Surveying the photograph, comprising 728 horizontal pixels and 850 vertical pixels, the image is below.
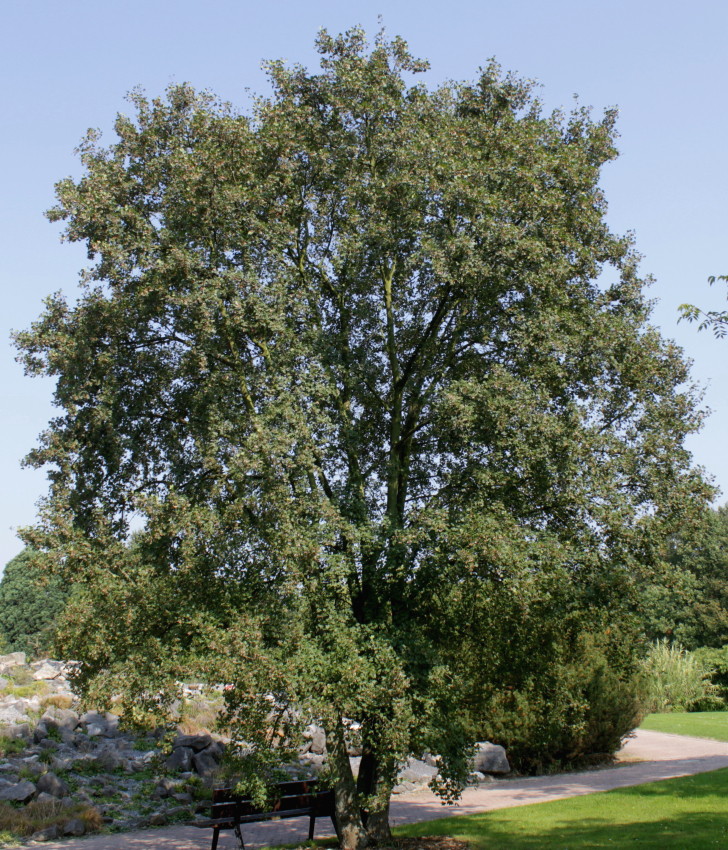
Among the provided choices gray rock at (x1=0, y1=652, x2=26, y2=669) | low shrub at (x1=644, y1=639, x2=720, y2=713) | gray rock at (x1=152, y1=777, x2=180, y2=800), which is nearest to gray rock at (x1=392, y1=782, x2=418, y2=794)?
gray rock at (x1=152, y1=777, x2=180, y2=800)

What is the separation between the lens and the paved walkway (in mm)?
13930

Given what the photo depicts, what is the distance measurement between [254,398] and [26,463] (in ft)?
12.3

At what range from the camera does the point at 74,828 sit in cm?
1473

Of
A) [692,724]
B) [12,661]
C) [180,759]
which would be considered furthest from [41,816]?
[692,724]

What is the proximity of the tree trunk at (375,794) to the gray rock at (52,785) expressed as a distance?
7994 mm

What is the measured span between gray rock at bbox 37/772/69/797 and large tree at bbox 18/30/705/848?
7.56 m

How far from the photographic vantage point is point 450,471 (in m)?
12.7

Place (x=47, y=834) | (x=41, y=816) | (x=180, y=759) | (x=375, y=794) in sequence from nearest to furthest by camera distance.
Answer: (x=375, y=794) → (x=47, y=834) → (x=41, y=816) → (x=180, y=759)

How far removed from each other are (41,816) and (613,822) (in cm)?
1099

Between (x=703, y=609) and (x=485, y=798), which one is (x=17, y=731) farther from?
(x=703, y=609)

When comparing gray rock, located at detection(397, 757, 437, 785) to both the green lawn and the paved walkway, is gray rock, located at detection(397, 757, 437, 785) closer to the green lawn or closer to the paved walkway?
the paved walkway

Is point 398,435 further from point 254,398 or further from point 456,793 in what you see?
point 456,793

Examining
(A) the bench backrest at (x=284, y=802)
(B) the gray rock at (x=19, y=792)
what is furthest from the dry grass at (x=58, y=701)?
(A) the bench backrest at (x=284, y=802)

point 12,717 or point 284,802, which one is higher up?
point 12,717
